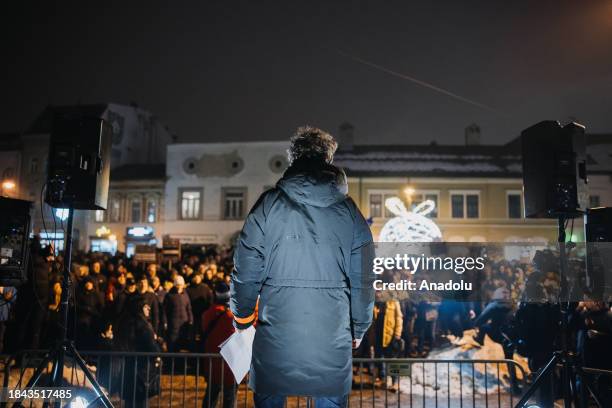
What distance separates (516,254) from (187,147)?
2307 centimetres

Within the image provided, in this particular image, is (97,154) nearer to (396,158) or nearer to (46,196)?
(46,196)

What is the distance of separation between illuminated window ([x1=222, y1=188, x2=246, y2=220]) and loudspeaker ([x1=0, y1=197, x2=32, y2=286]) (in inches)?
1164

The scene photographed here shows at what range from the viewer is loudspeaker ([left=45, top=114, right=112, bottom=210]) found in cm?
538

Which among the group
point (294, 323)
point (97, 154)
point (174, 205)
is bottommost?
point (294, 323)

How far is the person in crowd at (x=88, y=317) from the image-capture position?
9.30 metres

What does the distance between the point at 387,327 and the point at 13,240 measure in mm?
6690

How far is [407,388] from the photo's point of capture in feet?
29.4

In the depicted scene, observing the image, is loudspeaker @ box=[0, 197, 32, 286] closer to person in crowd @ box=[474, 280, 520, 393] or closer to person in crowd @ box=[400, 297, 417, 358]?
person in crowd @ box=[400, 297, 417, 358]

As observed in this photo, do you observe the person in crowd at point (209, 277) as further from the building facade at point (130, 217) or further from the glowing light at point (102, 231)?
the glowing light at point (102, 231)

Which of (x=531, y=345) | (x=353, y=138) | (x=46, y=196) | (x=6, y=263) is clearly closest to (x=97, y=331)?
(x=6, y=263)

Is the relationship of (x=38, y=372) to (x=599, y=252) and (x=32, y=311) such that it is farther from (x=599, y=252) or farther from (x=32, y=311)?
(x=599, y=252)

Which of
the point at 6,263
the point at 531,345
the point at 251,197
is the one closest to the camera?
the point at 6,263

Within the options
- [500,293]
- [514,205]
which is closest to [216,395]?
[500,293]

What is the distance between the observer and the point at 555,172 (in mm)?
5434
